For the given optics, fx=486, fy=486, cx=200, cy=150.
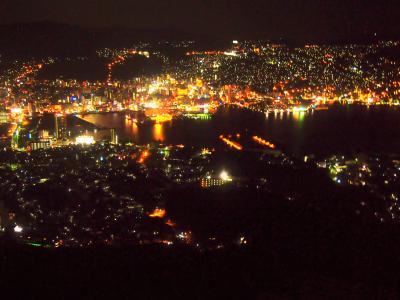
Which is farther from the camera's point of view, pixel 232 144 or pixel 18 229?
pixel 232 144

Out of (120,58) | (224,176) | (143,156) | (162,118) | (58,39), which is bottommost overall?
(162,118)

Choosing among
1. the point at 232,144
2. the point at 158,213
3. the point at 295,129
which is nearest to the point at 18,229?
the point at 158,213

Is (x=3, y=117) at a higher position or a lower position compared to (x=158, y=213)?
lower

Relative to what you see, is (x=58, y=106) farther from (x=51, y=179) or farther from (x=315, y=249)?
(x=315, y=249)

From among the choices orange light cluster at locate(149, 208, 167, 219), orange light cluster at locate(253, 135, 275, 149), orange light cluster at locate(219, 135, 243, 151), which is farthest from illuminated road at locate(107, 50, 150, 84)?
orange light cluster at locate(149, 208, 167, 219)

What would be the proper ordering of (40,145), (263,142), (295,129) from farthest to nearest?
(295,129) < (263,142) < (40,145)

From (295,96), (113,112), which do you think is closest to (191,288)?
(113,112)

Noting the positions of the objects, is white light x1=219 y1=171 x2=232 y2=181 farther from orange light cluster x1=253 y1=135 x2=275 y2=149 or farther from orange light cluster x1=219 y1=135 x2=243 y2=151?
orange light cluster x1=253 y1=135 x2=275 y2=149

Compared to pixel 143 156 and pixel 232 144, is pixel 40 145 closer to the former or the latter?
pixel 143 156
